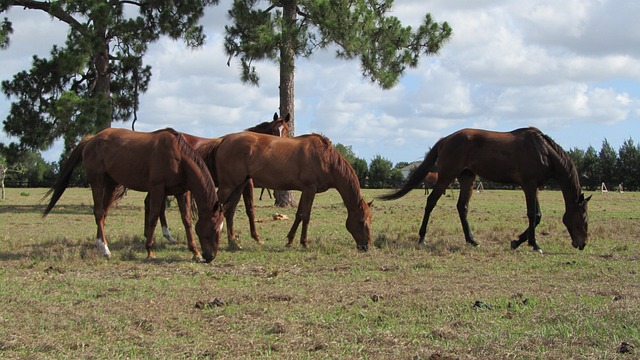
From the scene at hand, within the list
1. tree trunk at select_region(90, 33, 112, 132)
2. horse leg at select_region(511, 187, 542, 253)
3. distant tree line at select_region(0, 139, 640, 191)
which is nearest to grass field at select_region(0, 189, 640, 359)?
horse leg at select_region(511, 187, 542, 253)

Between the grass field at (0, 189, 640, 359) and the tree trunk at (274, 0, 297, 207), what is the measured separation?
9.51 meters

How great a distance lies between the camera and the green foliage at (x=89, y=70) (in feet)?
64.3

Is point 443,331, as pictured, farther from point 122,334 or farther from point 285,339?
point 122,334

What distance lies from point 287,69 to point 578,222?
11782mm

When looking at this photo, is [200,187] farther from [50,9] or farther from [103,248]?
[50,9]

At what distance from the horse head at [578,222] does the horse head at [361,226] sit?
11.0 ft

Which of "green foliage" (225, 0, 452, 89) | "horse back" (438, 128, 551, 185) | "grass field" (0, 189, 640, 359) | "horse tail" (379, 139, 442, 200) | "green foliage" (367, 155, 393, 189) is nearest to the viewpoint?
"grass field" (0, 189, 640, 359)

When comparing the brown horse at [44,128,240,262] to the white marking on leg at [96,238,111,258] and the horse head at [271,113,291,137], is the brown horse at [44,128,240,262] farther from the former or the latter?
the horse head at [271,113,291,137]

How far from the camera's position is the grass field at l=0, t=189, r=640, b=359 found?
454cm

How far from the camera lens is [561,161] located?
35.2ft

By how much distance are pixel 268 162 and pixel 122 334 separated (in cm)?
572

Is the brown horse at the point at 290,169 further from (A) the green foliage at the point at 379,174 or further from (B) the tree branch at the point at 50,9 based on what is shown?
(A) the green foliage at the point at 379,174

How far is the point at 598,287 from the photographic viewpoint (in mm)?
6840

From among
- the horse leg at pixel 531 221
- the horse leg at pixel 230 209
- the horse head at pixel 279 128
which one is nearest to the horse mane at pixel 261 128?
the horse head at pixel 279 128
